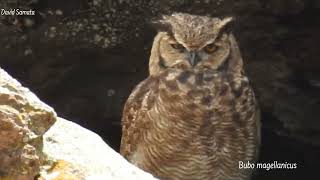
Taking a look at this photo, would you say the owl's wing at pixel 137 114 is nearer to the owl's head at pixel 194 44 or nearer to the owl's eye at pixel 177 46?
the owl's head at pixel 194 44

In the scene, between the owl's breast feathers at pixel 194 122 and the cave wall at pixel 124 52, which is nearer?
the owl's breast feathers at pixel 194 122

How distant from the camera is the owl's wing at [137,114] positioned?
424 cm

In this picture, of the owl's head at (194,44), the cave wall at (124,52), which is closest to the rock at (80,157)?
the owl's head at (194,44)

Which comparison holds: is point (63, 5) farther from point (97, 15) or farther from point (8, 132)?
point (8, 132)

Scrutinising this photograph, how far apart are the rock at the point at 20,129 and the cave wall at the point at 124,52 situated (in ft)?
8.15

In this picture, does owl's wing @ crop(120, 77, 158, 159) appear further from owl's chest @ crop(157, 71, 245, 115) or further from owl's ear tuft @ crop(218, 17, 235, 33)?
owl's ear tuft @ crop(218, 17, 235, 33)

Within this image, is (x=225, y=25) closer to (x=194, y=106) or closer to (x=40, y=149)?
(x=194, y=106)

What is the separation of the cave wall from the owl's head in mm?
791

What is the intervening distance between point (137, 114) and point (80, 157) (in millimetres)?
1703

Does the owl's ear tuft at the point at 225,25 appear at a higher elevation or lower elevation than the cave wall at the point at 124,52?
higher

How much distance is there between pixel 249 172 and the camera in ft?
14.7

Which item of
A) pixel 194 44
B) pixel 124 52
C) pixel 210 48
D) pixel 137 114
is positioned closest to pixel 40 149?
pixel 194 44

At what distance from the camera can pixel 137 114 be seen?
4.29 m

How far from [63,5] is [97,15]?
0.22m
